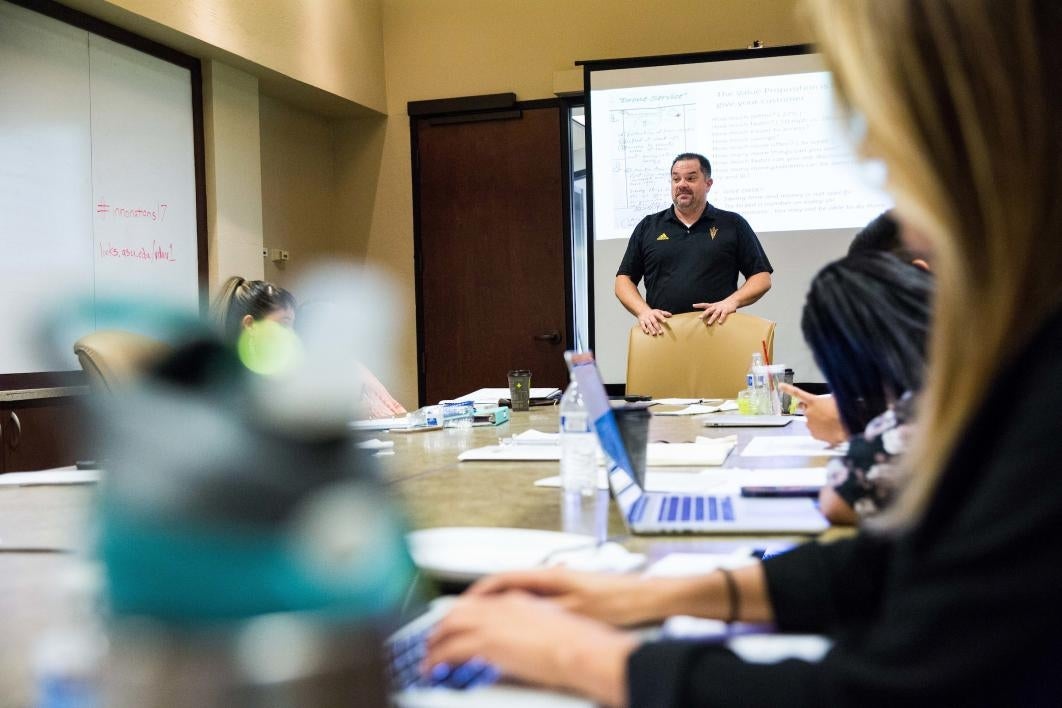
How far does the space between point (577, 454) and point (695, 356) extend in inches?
76.2

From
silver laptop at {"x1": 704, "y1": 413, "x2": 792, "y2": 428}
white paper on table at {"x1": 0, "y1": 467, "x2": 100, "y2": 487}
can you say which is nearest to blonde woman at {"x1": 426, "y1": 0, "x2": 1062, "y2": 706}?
white paper on table at {"x1": 0, "y1": 467, "x2": 100, "y2": 487}

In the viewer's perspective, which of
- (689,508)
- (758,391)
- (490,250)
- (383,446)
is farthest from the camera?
(490,250)

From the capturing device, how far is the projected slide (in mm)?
4605

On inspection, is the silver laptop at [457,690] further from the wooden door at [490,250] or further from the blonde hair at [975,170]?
the wooden door at [490,250]

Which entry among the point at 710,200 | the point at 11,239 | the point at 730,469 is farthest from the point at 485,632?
Answer: the point at 710,200

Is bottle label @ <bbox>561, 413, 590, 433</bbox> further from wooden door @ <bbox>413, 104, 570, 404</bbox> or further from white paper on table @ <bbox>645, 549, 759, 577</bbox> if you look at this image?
wooden door @ <bbox>413, 104, 570, 404</bbox>

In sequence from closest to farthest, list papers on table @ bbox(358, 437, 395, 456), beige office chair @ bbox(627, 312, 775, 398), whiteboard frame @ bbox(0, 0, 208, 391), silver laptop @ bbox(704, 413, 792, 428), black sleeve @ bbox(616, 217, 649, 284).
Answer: papers on table @ bbox(358, 437, 395, 456), silver laptop @ bbox(704, 413, 792, 428), beige office chair @ bbox(627, 312, 775, 398), whiteboard frame @ bbox(0, 0, 208, 391), black sleeve @ bbox(616, 217, 649, 284)

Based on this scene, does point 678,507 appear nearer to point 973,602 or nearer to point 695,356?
point 973,602

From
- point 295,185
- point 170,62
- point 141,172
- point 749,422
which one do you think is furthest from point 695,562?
point 295,185

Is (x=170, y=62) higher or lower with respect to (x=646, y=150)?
higher

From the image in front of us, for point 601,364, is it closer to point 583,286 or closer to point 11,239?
point 583,286

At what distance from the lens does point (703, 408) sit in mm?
2666

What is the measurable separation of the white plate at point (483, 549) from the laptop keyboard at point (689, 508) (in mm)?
130

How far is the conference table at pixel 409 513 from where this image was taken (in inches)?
27.5
